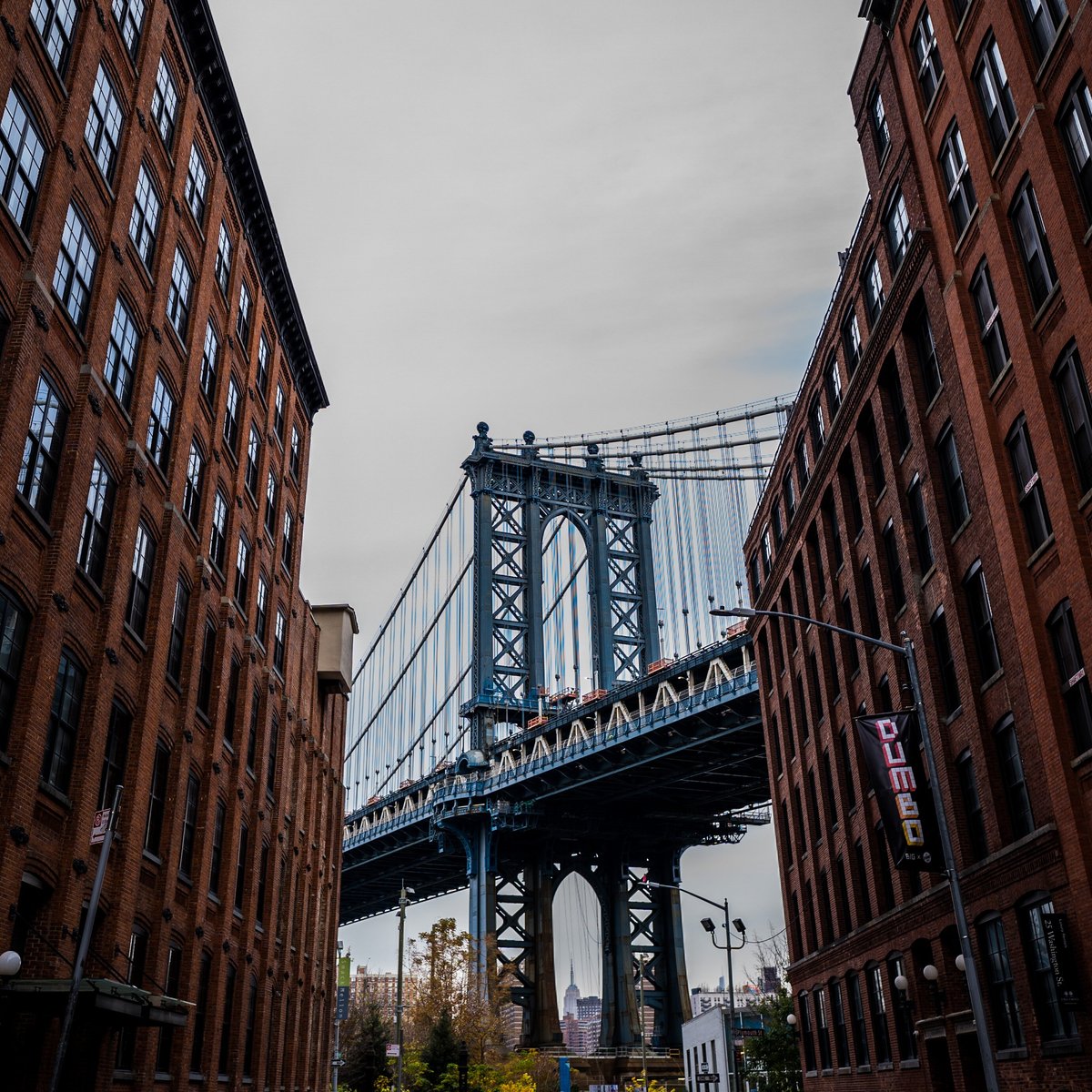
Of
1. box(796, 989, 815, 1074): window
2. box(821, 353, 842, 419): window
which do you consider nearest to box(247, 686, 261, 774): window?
box(821, 353, 842, 419): window

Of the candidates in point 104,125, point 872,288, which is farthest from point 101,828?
point 872,288

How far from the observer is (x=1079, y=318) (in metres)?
20.3

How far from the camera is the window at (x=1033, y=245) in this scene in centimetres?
2236

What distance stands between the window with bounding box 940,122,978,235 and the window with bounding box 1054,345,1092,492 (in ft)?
19.5

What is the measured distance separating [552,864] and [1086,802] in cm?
7520

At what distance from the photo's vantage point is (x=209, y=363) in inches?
1318

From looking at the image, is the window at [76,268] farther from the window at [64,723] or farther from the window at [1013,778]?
the window at [1013,778]

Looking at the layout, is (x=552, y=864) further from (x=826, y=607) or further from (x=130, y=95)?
(x=130, y=95)

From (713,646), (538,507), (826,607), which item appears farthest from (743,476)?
(826,607)

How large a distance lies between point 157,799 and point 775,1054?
37767 millimetres

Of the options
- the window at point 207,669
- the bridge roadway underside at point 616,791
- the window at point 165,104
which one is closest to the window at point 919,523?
the window at point 207,669

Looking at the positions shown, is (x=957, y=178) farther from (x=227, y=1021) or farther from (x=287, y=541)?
(x=227, y=1021)

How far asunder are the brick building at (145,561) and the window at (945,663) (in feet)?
58.8

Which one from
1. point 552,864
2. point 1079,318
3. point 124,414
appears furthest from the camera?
point 552,864
